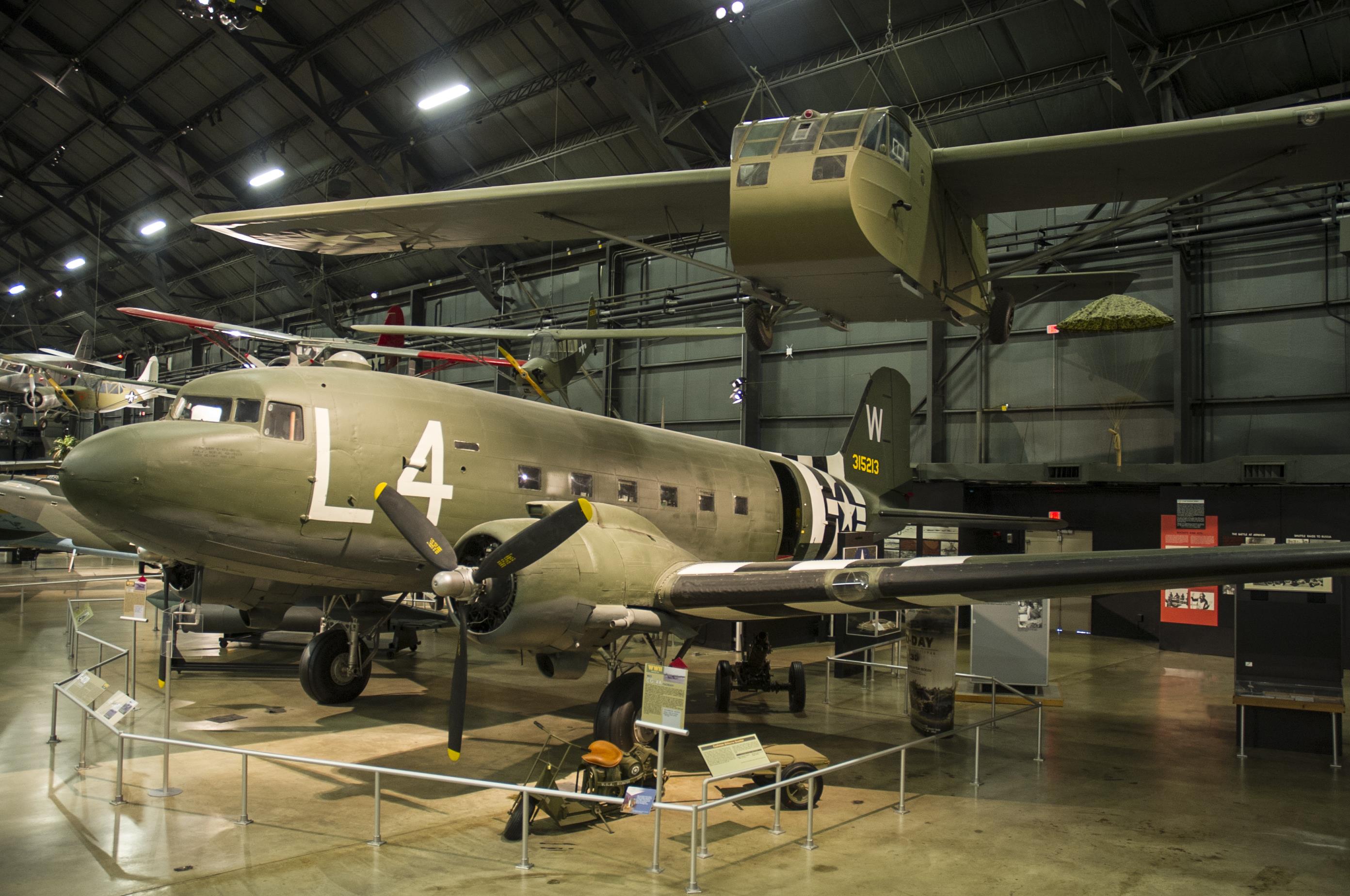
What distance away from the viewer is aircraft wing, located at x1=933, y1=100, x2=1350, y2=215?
996 centimetres

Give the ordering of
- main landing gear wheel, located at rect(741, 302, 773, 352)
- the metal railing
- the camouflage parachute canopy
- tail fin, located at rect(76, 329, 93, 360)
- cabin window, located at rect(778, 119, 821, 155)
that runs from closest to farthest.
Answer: the metal railing → cabin window, located at rect(778, 119, 821, 155) → main landing gear wheel, located at rect(741, 302, 773, 352) → the camouflage parachute canopy → tail fin, located at rect(76, 329, 93, 360)

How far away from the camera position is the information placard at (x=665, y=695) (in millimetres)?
7285

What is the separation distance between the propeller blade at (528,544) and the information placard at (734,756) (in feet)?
7.86

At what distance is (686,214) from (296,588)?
8.16m

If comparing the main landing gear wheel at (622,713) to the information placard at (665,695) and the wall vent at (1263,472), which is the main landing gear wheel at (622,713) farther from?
the wall vent at (1263,472)

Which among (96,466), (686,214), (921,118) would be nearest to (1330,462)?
(921,118)

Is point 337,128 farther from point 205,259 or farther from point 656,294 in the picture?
point 205,259

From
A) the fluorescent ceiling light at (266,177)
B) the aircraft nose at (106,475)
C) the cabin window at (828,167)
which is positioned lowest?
the aircraft nose at (106,475)

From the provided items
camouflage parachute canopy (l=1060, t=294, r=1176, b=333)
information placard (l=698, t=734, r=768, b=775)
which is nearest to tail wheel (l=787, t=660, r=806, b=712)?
information placard (l=698, t=734, r=768, b=775)

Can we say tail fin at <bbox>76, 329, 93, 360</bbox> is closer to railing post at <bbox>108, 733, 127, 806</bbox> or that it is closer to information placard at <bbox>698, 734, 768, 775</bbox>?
railing post at <bbox>108, 733, 127, 806</bbox>

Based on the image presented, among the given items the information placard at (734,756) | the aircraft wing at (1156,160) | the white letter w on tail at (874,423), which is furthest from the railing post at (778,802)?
the white letter w on tail at (874,423)

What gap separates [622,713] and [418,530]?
2938 millimetres

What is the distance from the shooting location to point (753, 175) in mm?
10109

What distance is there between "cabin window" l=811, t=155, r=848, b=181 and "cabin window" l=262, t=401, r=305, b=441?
6500 mm
